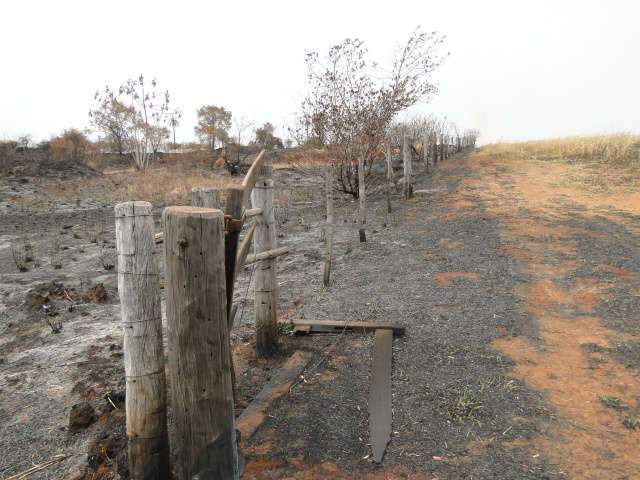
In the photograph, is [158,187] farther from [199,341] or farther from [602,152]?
[602,152]

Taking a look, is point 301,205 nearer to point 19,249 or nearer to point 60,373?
point 19,249

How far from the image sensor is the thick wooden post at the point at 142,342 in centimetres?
252

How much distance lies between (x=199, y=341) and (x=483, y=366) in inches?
104

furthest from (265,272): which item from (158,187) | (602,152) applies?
(602,152)

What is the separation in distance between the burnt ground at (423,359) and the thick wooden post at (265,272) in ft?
0.66

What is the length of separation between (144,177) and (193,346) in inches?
928

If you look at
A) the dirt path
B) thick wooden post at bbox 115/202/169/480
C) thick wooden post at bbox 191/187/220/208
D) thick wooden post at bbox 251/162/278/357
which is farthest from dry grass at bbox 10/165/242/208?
thick wooden post at bbox 115/202/169/480

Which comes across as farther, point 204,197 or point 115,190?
point 115,190

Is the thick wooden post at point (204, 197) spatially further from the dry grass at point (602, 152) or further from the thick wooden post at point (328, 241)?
the dry grass at point (602, 152)

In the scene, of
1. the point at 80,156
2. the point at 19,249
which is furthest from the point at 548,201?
the point at 80,156

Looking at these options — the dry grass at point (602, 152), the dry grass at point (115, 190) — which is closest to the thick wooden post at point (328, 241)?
the dry grass at point (115, 190)

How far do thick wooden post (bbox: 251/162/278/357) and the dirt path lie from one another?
0.64 m

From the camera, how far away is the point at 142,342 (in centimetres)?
260

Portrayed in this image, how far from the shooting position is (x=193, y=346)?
227 centimetres
